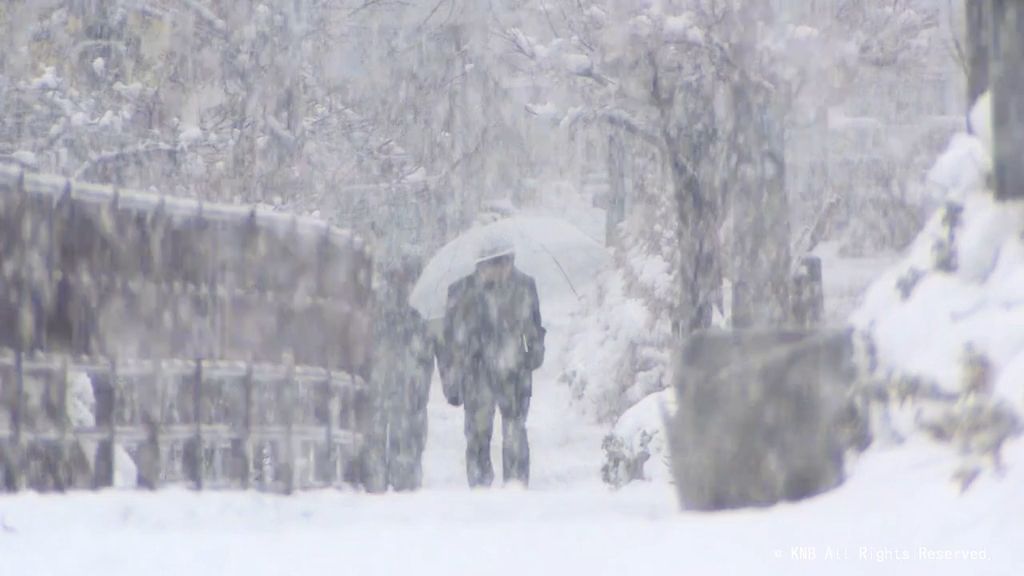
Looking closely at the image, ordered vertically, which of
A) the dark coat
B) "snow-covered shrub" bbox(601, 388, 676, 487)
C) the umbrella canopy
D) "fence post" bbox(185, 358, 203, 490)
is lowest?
"snow-covered shrub" bbox(601, 388, 676, 487)

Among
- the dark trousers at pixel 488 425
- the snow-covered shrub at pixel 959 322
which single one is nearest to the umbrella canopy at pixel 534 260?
the dark trousers at pixel 488 425

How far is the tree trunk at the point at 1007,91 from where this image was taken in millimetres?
5148

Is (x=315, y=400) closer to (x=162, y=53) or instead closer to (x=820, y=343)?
(x=820, y=343)

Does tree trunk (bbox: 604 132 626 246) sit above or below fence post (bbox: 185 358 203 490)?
above

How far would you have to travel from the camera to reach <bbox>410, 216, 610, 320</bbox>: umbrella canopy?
Answer: 499 inches

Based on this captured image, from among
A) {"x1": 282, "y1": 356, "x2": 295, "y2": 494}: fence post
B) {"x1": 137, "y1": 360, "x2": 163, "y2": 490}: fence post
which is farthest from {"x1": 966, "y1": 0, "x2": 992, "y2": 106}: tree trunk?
{"x1": 282, "y1": 356, "x2": 295, "y2": 494}: fence post

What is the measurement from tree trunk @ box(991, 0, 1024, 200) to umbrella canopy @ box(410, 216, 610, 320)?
23.9ft

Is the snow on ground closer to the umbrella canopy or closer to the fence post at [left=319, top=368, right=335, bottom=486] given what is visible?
the fence post at [left=319, top=368, right=335, bottom=486]

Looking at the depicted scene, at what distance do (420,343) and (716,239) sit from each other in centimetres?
380

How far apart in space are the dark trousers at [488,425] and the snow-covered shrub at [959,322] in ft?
17.2

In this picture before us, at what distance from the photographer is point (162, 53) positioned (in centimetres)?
1872

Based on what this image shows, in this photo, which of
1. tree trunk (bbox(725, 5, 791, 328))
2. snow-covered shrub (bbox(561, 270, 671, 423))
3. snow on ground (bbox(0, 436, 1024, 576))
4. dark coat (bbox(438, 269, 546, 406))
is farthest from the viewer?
snow-covered shrub (bbox(561, 270, 671, 423))

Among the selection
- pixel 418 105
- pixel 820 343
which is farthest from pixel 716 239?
pixel 820 343

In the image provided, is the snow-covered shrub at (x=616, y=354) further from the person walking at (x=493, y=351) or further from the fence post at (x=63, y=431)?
the fence post at (x=63, y=431)
